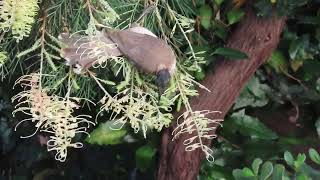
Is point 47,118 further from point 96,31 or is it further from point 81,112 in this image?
point 81,112

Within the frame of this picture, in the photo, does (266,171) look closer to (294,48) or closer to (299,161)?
(299,161)

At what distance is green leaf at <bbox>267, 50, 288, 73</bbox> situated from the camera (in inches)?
52.1

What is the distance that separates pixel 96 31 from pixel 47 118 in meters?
0.15

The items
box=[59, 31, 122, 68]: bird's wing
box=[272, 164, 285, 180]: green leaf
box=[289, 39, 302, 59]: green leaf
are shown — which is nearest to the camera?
box=[59, 31, 122, 68]: bird's wing

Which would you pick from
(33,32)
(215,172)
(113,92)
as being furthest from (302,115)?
(33,32)

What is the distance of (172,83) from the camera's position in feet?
2.97

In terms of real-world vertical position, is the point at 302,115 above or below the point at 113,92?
below

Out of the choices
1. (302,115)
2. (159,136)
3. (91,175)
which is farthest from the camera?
(91,175)

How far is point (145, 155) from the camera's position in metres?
1.32

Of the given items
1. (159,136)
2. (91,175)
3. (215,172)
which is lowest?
(91,175)

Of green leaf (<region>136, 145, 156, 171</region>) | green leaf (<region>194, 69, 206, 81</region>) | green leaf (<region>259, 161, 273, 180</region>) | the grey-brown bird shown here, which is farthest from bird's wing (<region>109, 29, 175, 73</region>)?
green leaf (<region>136, 145, 156, 171</region>)

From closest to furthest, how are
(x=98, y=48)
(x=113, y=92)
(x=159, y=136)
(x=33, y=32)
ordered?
1. (x=98, y=48)
2. (x=33, y=32)
3. (x=113, y=92)
4. (x=159, y=136)

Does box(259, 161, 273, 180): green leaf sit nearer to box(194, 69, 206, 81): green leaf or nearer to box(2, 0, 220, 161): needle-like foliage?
box(2, 0, 220, 161): needle-like foliage

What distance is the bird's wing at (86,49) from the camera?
813mm
